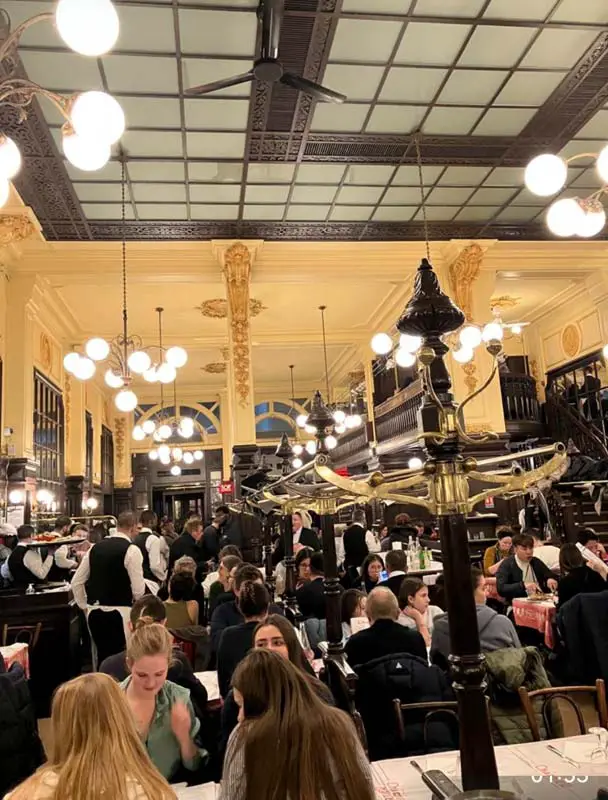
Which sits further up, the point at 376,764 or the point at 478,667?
the point at 478,667

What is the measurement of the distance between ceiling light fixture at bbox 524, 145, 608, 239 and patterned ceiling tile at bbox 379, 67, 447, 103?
112 inches

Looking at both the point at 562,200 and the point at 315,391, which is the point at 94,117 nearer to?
the point at 562,200

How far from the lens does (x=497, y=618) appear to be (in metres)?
3.73

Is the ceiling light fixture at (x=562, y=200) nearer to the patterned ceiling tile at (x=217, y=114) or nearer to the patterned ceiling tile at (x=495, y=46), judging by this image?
the patterned ceiling tile at (x=495, y=46)

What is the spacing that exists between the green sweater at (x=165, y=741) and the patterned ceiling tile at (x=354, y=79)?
5.97 meters

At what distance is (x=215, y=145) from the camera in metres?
7.59

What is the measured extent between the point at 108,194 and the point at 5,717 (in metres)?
7.17

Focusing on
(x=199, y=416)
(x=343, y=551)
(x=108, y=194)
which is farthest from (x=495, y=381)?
(x=199, y=416)

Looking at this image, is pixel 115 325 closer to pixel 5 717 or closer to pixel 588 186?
pixel 588 186

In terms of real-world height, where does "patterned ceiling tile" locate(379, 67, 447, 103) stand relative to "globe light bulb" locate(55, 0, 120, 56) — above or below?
above

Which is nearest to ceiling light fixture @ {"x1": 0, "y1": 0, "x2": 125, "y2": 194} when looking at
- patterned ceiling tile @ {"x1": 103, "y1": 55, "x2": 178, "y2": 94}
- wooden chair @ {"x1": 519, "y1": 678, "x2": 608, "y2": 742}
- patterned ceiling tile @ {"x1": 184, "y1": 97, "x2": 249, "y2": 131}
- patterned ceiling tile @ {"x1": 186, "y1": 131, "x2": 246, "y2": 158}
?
wooden chair @ {"x1": 519, "y1": 678, "x2": 608, "y2": 742}

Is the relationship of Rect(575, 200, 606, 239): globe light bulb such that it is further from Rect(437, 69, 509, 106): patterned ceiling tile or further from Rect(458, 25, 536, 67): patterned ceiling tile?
Rect(437, 69, 509, 106): patterned ceiling tile

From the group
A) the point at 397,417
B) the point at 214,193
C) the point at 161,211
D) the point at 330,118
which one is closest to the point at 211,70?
the point at 330,118

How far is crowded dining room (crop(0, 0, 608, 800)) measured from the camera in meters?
1.71
